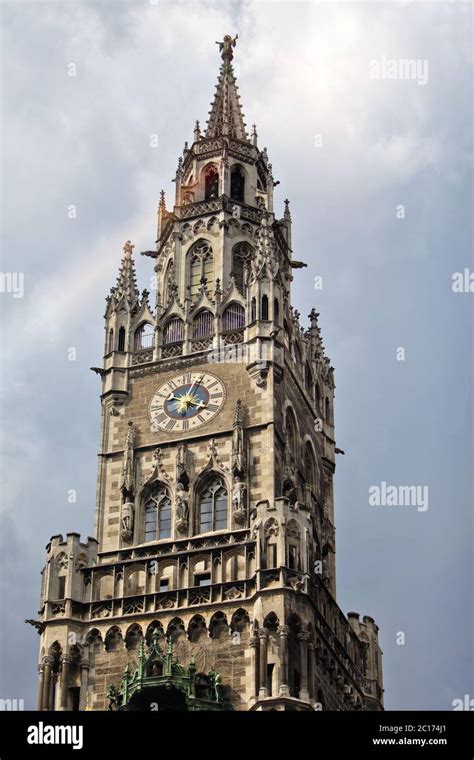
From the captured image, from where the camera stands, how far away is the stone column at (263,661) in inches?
2247

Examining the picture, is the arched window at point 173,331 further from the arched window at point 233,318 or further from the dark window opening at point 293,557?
the dark window opening at point 293,557

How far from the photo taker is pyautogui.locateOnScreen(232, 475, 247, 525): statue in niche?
63.3 meters

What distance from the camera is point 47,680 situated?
197 ft

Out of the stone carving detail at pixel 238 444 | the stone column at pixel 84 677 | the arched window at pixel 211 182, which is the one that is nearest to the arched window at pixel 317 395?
the stone carving detail at pixel 238 444

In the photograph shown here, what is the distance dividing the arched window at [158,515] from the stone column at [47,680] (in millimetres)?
6477

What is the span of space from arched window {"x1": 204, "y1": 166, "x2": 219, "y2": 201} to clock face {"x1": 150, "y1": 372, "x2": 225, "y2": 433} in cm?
1293

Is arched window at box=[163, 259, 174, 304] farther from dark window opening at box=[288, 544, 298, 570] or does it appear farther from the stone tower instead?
dark window opening at box=[288, 544, 298, 570]

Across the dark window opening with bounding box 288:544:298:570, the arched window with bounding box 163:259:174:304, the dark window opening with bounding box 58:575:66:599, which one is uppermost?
the arched window with bounding box 163:259:174:304

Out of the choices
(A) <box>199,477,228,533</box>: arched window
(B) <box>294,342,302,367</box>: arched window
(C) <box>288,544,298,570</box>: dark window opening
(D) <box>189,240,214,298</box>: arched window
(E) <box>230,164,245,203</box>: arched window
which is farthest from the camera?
(E) <box>230,164,245,203</box>: arched window

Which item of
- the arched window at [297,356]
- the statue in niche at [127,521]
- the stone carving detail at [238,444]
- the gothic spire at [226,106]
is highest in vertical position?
the gothic spire at [226,106]

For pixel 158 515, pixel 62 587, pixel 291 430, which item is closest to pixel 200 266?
pixel 291 430

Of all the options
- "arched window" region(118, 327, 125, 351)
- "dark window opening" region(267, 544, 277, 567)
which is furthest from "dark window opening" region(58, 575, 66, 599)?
"arched window" region(118, 327, 125, 351)
